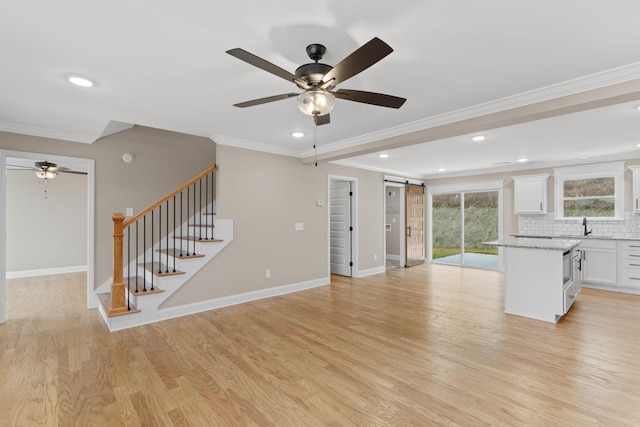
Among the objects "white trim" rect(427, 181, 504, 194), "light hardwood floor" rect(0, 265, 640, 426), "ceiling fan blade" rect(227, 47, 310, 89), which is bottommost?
"light hardwood floor" rect(0, 265, 640, 426)

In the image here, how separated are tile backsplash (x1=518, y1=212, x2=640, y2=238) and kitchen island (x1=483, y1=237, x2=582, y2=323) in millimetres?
2445

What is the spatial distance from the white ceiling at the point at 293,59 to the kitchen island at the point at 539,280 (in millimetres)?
1603

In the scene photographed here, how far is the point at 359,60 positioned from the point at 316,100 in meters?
0.47

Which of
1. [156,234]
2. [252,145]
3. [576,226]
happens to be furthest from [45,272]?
[576,226]

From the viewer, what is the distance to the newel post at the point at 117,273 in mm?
3561

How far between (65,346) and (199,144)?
3580 mm

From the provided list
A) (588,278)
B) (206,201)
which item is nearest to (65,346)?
(206,201)

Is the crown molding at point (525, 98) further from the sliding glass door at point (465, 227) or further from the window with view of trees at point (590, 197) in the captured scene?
the sliding glass door at point (465, 227)

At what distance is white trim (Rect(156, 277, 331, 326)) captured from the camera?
398 cm

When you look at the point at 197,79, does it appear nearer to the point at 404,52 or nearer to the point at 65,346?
the point at 404,52

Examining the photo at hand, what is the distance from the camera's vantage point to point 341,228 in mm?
6766

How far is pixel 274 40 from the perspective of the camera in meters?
2.02

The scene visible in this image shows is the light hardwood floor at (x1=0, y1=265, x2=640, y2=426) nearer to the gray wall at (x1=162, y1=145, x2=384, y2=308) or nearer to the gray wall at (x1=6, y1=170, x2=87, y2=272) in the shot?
the gray wall at (x1=162, y1=145, x2=384, y2=308)

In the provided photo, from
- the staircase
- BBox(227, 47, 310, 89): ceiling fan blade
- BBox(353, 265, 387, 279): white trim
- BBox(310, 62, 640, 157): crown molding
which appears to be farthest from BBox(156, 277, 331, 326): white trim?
BBox(227, 47, 310, 89): ceiling fan blade
